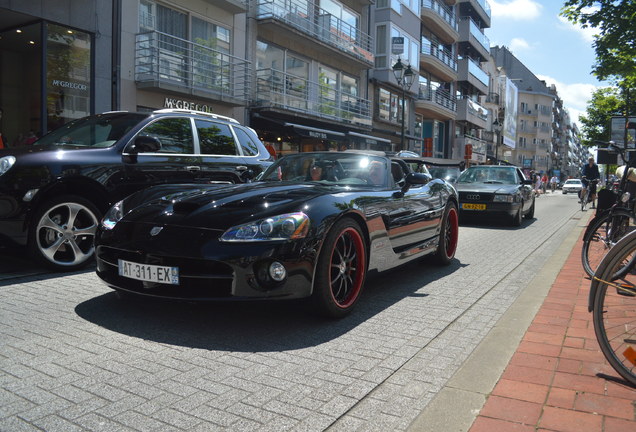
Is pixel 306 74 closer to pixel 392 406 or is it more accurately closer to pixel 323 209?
pixel 323 209

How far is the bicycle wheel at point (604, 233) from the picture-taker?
17.8ft

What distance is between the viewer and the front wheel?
512 cm

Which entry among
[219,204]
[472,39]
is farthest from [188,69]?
[472,39]

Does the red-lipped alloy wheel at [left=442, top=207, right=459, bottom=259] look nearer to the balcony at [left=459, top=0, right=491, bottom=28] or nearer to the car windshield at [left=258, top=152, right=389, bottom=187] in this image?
the car windshield at [left=258, top=152, right=389, bottom=187]

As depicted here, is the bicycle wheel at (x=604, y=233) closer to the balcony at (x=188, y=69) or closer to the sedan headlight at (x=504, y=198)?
the sedan headlight at (x=504, y=198)

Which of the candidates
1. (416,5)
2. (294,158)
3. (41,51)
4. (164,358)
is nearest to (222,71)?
(41,51)

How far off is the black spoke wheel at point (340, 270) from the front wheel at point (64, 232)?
2.81 m

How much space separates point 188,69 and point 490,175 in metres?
9.17

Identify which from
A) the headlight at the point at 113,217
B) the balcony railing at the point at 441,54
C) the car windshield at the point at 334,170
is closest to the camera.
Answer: the headlight at the point at 113,217

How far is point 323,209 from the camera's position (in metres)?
3.79

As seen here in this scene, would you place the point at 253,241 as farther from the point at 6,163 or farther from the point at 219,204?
the point at 6,163

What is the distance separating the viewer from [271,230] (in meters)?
3.48

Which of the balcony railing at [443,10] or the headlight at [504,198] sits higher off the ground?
the balcony railing at [443,10]

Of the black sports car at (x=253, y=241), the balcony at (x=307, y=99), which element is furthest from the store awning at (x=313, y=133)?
the black sports car at (x=253, y=241)
